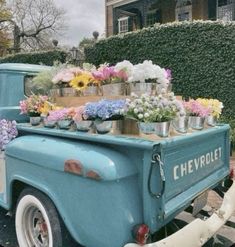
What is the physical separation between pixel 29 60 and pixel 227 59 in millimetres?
8590

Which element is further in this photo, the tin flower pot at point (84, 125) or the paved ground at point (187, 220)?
the paved ground at point (187, 220)

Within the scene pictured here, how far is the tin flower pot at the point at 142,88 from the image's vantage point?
3.59 m

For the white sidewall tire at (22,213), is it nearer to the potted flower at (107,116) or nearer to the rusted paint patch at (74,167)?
the rusted paint patch at (74,167)

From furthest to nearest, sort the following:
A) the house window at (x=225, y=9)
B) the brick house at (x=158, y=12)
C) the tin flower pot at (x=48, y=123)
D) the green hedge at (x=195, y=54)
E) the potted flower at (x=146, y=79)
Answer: the brick house at (x=158, y=12)
the house window at (x=225, y=9)
the green hedge at (x=195, y=54)
the potted flower at (x=146, y=79)
the tin flower pot at (x=48, y=123)

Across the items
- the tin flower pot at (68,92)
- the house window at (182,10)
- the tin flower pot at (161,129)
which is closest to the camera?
the tin flower pot at (161,129)

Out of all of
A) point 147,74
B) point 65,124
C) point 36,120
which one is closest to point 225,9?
point 147,74

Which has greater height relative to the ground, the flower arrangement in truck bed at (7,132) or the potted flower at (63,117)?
the potted flower at (63,117)

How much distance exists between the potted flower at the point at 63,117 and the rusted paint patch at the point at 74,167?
0.54 meters

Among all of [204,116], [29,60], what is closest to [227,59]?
[204,116]

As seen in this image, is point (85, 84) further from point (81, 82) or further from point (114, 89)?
point (114, 89)

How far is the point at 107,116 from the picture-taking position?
3.11 meters

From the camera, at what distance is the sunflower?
3.88m

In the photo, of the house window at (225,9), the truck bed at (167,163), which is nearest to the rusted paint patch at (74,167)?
the truck bed at (167,163)

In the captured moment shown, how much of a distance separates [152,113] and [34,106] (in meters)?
1.34
